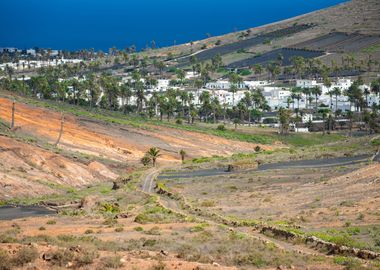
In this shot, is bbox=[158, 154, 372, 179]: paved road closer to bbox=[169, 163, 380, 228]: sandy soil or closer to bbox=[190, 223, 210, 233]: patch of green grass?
bbox=[169, 163, 380, 228]: sandy soil

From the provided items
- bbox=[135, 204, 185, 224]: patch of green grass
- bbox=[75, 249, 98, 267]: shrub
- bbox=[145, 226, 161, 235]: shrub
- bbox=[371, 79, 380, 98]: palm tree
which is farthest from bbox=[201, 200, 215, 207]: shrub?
bbox=[371, 79, 380, 98]: palm tree

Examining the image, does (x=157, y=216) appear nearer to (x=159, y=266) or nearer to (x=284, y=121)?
(x=159, y=266)

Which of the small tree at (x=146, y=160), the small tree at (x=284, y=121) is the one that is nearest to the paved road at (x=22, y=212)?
the small tree at (x=146, y=160)

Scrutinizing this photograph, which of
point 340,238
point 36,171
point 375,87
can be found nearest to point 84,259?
point 340,238

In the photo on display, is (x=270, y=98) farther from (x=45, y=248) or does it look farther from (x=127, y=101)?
(x=45, y=248)

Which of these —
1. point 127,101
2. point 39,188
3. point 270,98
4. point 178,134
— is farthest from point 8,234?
point 270,98

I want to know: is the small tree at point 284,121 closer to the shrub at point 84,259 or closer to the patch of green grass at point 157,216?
the patch of green grass at point 157,216
